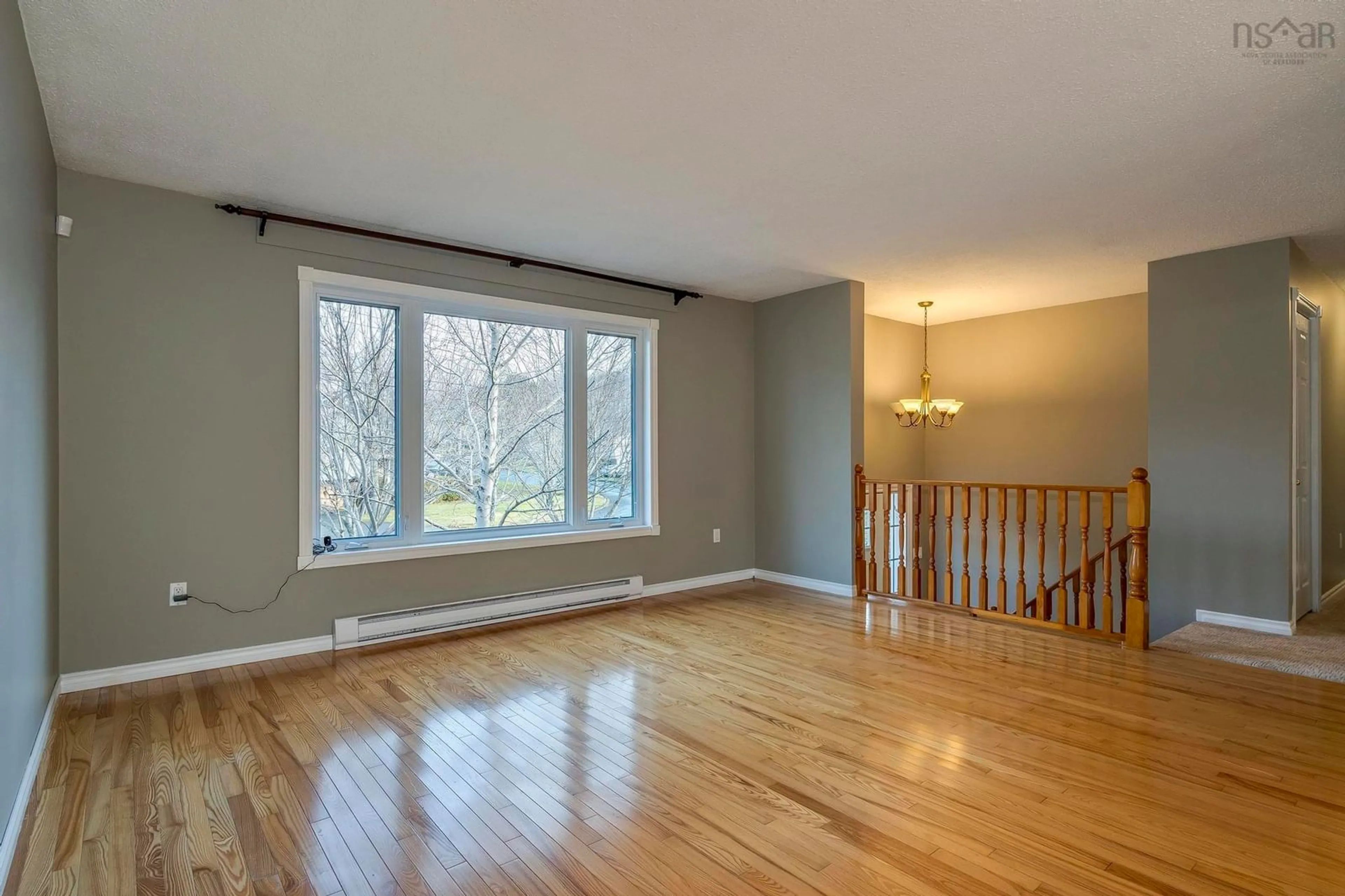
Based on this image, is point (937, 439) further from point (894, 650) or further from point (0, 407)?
point (0, 407)

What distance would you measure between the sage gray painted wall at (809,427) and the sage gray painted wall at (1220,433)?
2063 mm

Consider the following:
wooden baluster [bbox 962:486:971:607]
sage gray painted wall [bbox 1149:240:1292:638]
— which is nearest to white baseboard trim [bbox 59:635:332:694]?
wooden baluster [bbox 962:486:971:607]

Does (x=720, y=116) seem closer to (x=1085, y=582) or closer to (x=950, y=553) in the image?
(x=950, y=553)

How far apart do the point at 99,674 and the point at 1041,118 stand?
4.99 m

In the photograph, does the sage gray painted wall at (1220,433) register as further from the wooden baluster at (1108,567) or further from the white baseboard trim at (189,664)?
the white baseboard trim at (189,664)

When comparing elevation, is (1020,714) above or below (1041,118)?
below

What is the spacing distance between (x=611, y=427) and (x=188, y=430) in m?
2.84

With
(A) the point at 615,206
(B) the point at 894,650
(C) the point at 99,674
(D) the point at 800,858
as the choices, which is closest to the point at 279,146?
(A) the point at 615,206

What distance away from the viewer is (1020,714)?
9.93 feet

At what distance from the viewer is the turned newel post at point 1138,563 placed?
394 cm

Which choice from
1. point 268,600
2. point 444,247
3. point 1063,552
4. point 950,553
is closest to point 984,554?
point 950,553

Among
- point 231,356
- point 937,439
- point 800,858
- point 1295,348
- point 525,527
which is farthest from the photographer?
point 937,439

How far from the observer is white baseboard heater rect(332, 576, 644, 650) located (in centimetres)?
412

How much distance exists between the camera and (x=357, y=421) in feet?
14.1
